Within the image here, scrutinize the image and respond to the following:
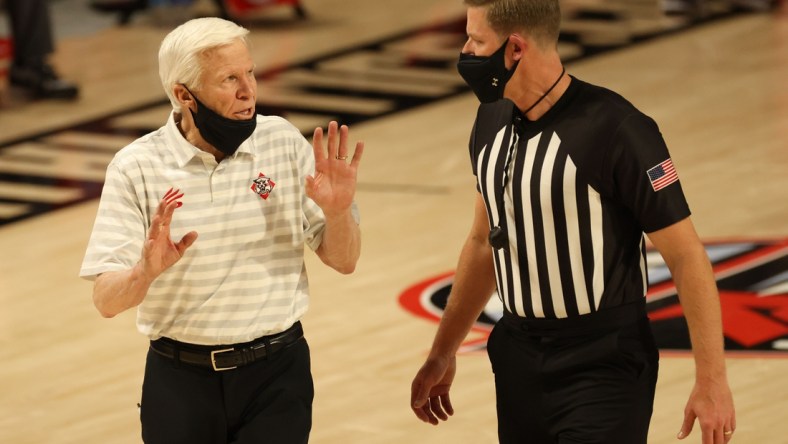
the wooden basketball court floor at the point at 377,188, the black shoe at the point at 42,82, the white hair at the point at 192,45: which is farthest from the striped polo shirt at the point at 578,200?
the black shoe at the point at 42,82

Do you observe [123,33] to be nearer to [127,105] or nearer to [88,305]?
[127,105]

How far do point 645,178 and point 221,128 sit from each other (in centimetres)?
94

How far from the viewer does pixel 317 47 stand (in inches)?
456

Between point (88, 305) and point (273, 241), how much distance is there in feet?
11.5

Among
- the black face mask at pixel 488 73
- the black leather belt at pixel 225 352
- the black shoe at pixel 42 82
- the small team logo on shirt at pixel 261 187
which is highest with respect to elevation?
the black shoe at pixel 42 82

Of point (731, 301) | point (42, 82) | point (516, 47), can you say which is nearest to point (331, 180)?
point (516, 47)

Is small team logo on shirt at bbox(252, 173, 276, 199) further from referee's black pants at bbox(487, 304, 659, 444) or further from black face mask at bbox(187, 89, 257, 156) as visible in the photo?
referee's black pants at bbox(487, 304, 659, 444)

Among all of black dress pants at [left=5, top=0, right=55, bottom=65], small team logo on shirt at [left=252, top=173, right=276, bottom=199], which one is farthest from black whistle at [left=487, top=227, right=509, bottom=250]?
black dress pants at [left=5, top=0, right=55, bottom=65]

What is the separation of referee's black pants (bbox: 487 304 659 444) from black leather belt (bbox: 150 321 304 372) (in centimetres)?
55

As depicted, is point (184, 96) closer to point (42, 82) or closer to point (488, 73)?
point (488, 73)

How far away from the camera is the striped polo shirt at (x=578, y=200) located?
3260 millimetres

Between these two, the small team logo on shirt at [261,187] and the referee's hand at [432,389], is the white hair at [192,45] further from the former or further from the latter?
the referee's hand at [432,389]

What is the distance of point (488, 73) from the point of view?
Result: 3412 mm

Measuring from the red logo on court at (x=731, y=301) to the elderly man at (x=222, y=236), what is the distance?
256 centimetres
